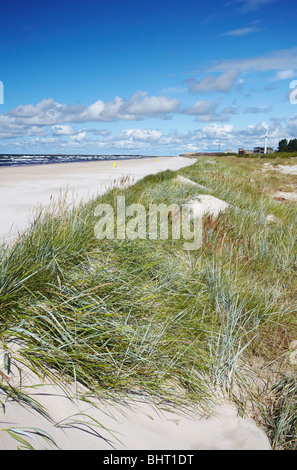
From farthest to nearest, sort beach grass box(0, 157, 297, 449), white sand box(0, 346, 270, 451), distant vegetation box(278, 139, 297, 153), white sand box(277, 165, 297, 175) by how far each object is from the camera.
→ distant vegetation box(278, 139, 297, 153) < white sand box(277, 165, 297, 175) < beach grass box(0, 157, 297, 449) < white sand box(0, 346, 270, 451)

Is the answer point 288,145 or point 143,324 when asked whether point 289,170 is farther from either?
point 288,145

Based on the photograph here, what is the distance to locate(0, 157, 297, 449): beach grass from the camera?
6.40ft

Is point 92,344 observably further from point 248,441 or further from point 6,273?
point 248,441

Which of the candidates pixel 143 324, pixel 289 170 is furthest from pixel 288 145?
pixel 143 324

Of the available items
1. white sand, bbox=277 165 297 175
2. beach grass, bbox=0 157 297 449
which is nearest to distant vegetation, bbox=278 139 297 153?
white sand, bbox=277 165 297 175

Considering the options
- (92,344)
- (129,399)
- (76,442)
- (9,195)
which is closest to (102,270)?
(92,344)

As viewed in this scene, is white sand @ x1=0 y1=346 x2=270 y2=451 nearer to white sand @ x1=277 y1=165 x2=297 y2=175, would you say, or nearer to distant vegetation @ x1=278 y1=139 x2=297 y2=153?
white sand @ x1=277 y1=165 x2=297 y2=175

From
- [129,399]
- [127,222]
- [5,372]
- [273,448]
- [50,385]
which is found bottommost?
[273,448]

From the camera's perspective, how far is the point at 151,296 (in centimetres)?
254

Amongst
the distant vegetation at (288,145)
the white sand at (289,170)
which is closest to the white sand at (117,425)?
the white sand at (289,170)

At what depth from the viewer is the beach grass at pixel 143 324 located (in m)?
1.95

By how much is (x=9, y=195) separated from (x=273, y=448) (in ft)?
27.7

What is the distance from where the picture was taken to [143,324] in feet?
8.11

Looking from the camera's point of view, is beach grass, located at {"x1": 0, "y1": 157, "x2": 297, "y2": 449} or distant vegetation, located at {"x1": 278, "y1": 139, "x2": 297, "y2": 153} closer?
beach grass, located at {"x1": 0, "y1": 157, "x2": 297, "y2": 449}
